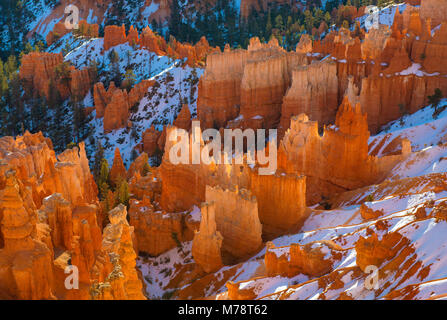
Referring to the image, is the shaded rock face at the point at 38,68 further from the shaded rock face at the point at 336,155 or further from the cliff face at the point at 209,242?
the cliff face at the point at 209,242

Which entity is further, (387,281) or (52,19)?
(52,19)

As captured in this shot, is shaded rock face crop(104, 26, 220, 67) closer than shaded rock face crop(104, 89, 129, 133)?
No

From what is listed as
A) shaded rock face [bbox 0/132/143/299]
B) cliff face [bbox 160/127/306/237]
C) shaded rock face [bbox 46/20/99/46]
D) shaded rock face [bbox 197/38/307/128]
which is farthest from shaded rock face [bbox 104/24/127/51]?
shaded rock face [bbox 0/132/143/299]

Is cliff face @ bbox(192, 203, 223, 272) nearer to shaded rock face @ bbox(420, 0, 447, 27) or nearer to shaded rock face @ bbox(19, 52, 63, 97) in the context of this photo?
shaded rock face @ bbox(420, 0, 447, 27)

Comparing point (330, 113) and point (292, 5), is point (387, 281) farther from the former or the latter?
point (292, 5)

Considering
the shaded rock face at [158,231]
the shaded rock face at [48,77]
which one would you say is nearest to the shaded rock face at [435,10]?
the shaded rock face at [158,231]
